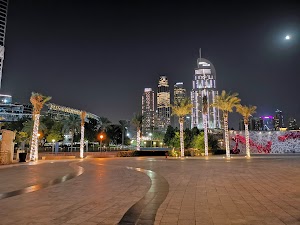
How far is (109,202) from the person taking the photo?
7.88 meters

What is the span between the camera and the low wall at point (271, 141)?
51594 mm

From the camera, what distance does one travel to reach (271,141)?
170 ft

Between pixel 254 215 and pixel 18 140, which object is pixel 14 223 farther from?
pixel 18 140

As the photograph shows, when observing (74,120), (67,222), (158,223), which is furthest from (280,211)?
(74,120)

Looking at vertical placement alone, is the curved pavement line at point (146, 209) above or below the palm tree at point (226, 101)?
below

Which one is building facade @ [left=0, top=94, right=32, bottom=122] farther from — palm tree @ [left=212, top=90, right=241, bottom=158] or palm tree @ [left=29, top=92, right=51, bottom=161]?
palm tree @ [left=212, top=90, right=241, bottom=158]

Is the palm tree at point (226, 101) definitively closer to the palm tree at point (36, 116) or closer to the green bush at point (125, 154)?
the green bush at point (125, 154)

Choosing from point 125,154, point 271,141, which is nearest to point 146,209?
point 125,154

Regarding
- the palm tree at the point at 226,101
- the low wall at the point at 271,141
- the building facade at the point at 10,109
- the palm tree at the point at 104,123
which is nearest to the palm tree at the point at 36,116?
the palm tree at the point at 226,101

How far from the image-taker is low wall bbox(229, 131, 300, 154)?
51594 millimetres

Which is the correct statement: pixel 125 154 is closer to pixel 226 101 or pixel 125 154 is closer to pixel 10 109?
pixel 226 101

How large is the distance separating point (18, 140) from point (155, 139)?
83667mm

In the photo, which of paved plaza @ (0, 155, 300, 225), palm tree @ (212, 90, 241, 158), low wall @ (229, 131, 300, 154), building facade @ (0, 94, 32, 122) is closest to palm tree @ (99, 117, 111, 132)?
low wall @ (229, 131, 300, 154)

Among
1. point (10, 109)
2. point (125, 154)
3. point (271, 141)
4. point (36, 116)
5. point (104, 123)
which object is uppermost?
point (10, 109)
